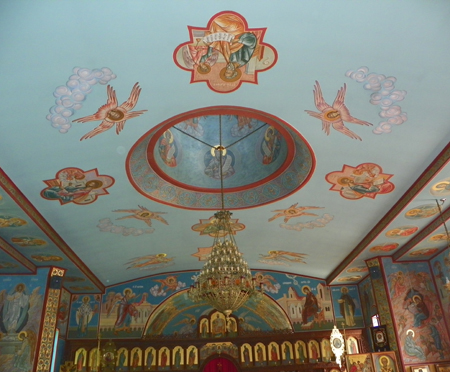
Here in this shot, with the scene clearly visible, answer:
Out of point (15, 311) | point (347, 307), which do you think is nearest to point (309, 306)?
point (347, 307)

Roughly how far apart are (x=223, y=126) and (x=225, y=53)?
4540 mm

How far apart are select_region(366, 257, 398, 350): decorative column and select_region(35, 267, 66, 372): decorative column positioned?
1024 centimetres

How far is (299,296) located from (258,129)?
9.48 meters

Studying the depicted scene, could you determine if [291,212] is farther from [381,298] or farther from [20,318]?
[20,318]

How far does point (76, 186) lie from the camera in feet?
29.2

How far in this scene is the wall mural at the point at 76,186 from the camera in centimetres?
845

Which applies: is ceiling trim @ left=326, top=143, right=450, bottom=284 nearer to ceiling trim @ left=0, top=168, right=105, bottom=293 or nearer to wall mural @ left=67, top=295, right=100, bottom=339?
ceiling trim @ left=0, top=168, right=105, bottom=293

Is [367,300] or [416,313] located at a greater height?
[367,300]

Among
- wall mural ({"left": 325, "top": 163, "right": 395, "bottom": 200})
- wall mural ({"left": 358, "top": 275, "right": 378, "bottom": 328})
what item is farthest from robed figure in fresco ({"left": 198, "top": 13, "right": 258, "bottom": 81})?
wall mural ({"left": 358, "top": 275, "right": 378, "bottom": 328})

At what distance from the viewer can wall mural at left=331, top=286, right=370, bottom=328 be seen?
16.4m

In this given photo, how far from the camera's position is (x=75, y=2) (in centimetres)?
485

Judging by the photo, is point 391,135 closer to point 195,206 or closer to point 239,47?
point 239,47

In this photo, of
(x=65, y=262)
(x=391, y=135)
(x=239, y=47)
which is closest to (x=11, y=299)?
(x=65, y=262)

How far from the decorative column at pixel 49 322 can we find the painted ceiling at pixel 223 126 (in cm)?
65
